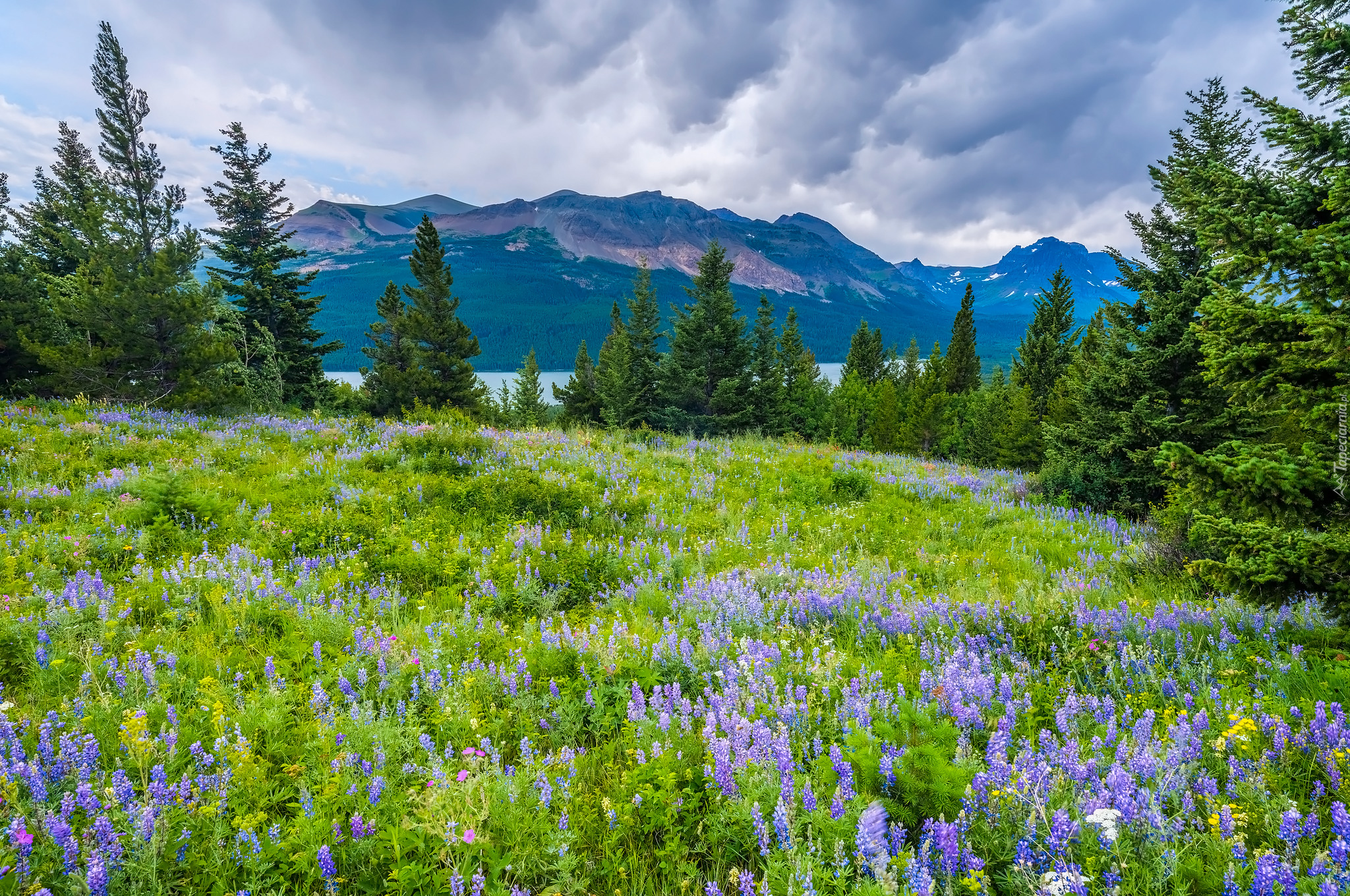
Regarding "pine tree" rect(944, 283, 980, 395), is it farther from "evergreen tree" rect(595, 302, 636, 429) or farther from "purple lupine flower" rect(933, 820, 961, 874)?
"purple lupine flower" rect(933, 820, 961, 874)

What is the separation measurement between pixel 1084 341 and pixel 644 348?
25996 mm

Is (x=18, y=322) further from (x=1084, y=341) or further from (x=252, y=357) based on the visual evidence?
(x=1084, y=341)

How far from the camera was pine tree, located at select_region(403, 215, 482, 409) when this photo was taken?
2922 centimetres

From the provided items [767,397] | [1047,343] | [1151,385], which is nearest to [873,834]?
[1151,385]

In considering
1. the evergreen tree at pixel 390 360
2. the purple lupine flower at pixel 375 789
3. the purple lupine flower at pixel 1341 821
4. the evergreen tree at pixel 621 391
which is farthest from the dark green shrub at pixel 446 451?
the evergreen tree at pixel 621 391

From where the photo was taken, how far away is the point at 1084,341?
19.9 metres

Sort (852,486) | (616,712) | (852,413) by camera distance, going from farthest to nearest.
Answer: (852,413)
(852,486)
(616,712)

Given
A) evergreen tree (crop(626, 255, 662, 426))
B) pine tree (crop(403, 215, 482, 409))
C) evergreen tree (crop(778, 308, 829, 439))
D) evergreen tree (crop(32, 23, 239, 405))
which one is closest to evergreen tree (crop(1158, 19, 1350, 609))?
evergreen tree (crop(32, 23, 239, 405))

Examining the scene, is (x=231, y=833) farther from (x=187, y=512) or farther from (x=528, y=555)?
(x=187, y=512)

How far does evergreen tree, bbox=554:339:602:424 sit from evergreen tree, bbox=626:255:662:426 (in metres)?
9.96

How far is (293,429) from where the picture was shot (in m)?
10.9

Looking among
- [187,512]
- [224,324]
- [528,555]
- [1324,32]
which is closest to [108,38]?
[224,324]

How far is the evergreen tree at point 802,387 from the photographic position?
5600cm

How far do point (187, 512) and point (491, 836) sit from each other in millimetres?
6155
